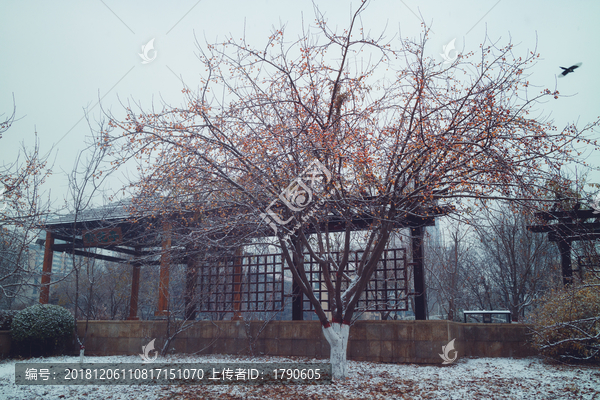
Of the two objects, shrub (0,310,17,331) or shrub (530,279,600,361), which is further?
shrub (0,310,17,331)

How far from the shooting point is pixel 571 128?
4.94 m

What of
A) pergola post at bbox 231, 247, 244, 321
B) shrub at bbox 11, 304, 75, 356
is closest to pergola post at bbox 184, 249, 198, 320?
pergola post at bbox 231, 247, 244, 321

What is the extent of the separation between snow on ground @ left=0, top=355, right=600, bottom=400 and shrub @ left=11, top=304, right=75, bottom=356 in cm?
163

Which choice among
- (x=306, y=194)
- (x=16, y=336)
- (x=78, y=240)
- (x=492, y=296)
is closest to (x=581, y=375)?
(x=306, y=194)

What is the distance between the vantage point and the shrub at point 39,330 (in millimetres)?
8078

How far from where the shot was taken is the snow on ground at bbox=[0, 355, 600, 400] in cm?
494

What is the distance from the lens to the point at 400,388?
17.3 ft
